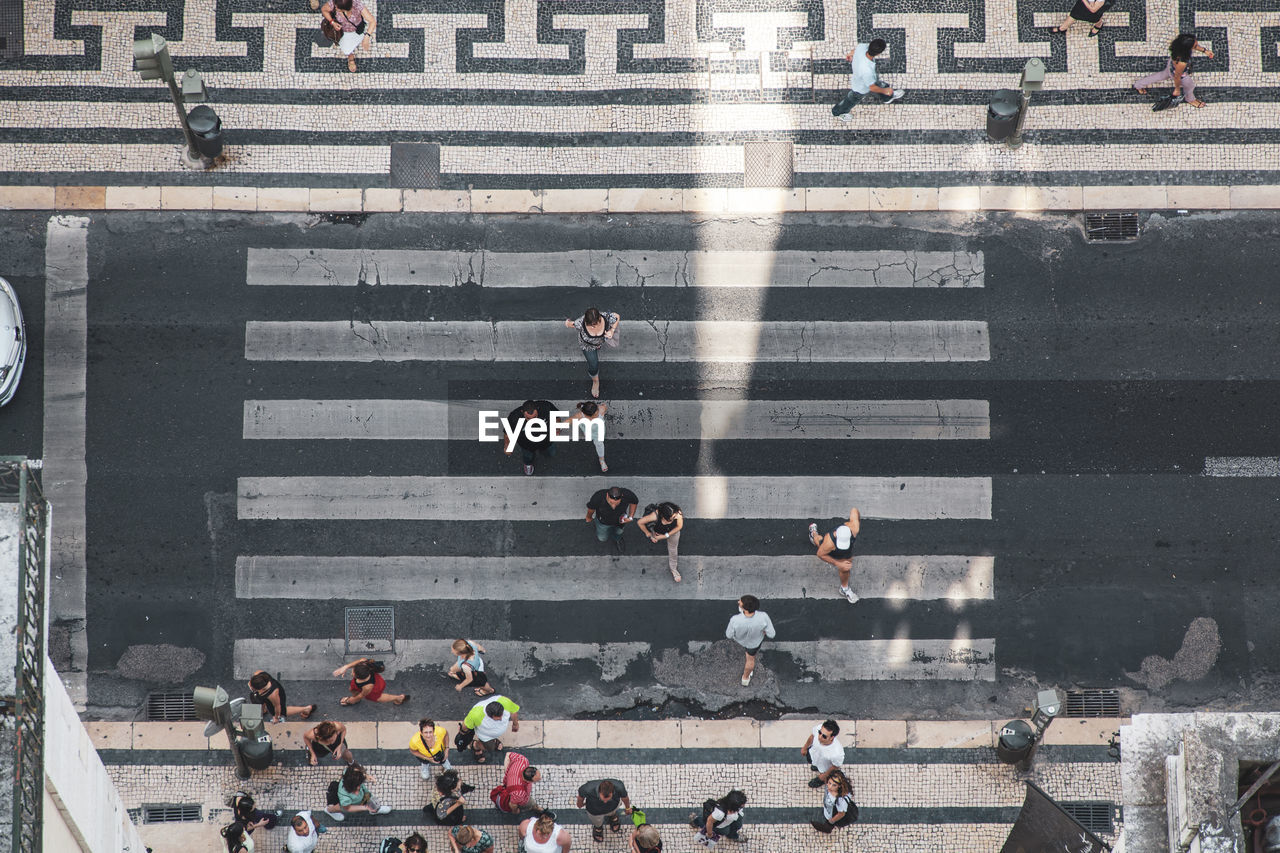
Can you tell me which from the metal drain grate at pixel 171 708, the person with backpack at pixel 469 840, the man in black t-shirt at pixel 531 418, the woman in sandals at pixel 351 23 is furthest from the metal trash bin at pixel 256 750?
the woman in sandals at pixel 351 23

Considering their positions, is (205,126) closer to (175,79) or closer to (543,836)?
(175,79)

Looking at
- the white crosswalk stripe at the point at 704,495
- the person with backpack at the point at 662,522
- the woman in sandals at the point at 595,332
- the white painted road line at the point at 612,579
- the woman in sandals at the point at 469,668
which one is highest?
the woman in sandals at the point at 595,332

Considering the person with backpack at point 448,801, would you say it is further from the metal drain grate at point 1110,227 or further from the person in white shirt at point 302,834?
the metal drain grate at point 1110,227

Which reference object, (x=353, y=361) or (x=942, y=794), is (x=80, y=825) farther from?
(x=942, y=794)

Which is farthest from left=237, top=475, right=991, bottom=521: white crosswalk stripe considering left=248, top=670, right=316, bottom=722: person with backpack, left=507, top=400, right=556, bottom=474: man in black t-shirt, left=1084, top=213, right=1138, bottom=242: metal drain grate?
left=1084, top=213, right=1138, bottom=242: metal drain grate

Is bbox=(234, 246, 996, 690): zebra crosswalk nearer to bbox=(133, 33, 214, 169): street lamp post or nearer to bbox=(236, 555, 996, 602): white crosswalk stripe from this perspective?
bbox=(236, 555, 996, 602): white crosswalk stripe

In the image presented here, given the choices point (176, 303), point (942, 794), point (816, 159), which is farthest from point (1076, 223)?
point (176, 303)
